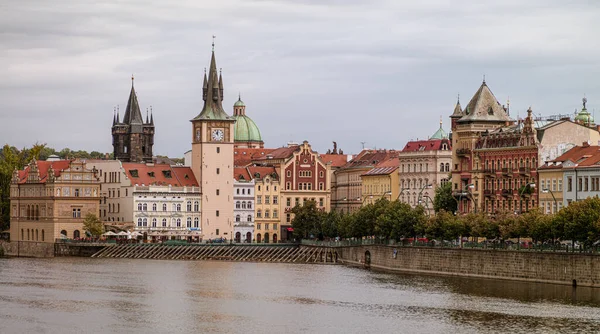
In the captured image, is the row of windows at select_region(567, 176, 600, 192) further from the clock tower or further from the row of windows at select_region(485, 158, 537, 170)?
the clock tower

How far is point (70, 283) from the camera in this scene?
411 feet

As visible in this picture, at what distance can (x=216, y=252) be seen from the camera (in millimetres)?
172125

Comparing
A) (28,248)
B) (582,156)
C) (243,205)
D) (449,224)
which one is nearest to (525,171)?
(582,156)

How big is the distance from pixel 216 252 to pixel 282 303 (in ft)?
211

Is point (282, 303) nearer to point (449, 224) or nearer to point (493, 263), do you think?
point (493, 263)

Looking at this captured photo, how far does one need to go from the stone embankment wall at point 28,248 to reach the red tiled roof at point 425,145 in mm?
41554

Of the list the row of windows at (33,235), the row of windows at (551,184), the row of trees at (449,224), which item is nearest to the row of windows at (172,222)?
the row of windows at (33,235)

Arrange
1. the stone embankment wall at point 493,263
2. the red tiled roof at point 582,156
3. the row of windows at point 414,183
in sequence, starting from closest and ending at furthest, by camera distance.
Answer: the stone embankment wall at point 493,263 < the red tiled roof at point 582,156 < the row of windows at point 414,183

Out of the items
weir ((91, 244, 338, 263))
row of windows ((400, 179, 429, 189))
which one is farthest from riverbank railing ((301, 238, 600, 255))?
row of windows ((400, 179, 429, 189))

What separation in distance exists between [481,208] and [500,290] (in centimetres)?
4123

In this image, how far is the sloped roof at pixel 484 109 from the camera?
6240 inches

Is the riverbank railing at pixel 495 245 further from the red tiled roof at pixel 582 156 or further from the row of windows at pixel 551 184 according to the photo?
the red tiled roof at pixel 582 156

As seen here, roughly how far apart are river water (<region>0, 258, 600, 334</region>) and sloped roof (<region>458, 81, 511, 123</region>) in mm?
26169

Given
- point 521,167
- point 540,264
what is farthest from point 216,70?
point 540,264
